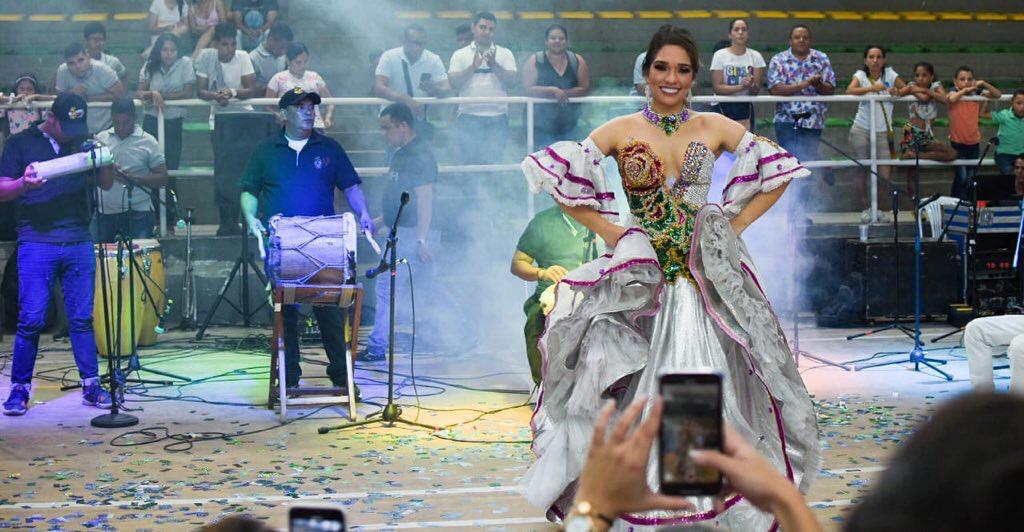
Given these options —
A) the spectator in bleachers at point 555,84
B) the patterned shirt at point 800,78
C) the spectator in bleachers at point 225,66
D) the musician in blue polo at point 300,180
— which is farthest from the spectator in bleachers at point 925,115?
the musician in blue polo at point 300,180

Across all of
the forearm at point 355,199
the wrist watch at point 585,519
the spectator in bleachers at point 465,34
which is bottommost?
the wrist watch at point 585,519

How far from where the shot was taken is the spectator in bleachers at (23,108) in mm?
12039

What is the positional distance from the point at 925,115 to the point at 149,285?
8363 millimetres

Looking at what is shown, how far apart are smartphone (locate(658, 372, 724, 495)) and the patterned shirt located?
37.3ft

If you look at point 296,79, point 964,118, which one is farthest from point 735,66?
point 296,79

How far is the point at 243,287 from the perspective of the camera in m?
11.8

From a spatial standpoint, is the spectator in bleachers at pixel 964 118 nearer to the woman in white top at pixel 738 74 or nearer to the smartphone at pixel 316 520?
the woman in white top at pixel 738 74

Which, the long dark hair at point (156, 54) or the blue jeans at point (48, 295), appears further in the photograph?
the long dark hair at point (156, 54)

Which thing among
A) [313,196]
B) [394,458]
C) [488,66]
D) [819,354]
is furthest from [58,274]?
[819,354]

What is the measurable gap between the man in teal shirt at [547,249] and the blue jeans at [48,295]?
9.59 feet

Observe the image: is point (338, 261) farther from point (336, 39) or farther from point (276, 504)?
point (336, 39)

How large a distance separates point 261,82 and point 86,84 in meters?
1.71

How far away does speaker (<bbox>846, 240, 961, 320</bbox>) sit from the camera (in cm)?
1198

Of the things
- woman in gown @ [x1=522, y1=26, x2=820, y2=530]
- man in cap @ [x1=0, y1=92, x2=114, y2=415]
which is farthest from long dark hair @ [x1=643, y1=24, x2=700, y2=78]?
man in cap @ [x1=0, y1=92, x2=114, y2=415]
